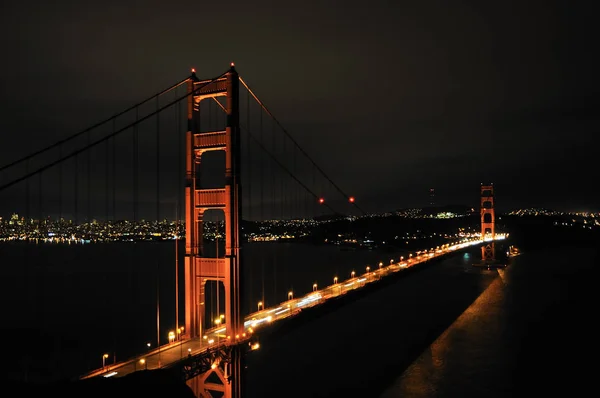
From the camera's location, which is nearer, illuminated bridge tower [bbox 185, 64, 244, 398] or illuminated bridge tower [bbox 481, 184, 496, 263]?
illuminated bridge tower [bbox 185, 64, 244, 398]

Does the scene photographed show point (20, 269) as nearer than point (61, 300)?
No

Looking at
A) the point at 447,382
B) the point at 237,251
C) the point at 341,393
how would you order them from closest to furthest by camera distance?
the point at 237,251
the point at 341,393
the point at 447,382

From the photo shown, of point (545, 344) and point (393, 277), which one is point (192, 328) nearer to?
point (393, 277)

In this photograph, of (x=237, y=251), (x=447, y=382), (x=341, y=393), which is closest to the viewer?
(x=237, y=251)

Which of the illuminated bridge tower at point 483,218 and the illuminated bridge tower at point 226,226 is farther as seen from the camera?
the illuminated bridge tower at point 483,218

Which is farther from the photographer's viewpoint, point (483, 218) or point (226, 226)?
point (483, 218)

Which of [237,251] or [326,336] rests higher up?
[237,251]

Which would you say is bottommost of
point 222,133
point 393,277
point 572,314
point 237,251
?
point 572,314

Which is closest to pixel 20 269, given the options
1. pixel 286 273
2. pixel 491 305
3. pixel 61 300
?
pixel 61 300
